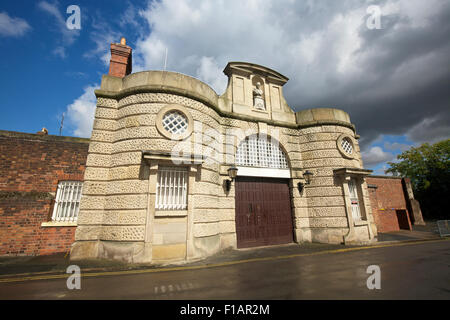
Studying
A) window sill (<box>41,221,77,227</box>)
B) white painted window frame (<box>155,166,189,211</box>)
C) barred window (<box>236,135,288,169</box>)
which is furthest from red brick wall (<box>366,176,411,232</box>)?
window sill (<box>41,221,77,227</box>)

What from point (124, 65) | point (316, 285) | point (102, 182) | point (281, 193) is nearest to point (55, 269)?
point (102, 182)

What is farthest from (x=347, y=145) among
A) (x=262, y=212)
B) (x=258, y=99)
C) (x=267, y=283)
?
(x=267, y=283)

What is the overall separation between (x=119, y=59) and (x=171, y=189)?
6.78m

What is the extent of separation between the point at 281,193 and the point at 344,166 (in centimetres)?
399

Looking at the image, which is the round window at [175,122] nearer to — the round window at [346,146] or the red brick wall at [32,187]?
the red brick wall at [32,187]

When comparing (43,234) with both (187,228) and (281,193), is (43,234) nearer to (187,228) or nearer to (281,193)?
(187,228)

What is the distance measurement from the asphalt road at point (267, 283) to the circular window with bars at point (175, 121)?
5.05m

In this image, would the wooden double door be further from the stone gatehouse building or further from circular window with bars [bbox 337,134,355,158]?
circular window with bars [bbox 337,134,355,158]

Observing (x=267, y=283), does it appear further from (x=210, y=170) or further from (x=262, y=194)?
(x=262, y=194)

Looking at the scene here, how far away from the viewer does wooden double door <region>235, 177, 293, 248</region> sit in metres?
9.95

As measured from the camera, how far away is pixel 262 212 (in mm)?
10539

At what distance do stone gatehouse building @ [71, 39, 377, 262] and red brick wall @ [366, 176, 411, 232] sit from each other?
17.6 feet

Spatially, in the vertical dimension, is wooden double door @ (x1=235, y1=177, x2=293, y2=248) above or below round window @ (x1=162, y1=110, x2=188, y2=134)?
below

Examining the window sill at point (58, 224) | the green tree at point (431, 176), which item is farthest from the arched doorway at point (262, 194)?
the green tree at point (431, 176)
